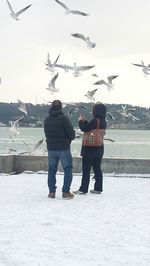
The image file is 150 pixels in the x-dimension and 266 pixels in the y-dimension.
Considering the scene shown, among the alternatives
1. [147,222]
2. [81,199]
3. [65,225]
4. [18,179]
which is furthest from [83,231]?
[18,179]

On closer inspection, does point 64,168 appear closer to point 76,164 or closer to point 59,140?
point 59,140

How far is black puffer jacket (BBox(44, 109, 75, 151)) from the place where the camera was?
9.43 m

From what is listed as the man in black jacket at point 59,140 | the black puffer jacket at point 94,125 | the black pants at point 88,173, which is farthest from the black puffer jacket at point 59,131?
the black pants at point 88,173

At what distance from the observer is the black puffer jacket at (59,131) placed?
30.9ft

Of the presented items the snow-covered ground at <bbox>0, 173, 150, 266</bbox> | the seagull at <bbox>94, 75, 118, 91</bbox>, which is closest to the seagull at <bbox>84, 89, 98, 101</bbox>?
the seagull at <bbox>94, 75, 118, 91</bbox>

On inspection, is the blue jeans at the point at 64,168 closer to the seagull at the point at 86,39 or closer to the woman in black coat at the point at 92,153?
the woman in black coat at the point at 92,153

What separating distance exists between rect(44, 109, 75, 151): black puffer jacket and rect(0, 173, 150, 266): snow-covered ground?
0.85 meters

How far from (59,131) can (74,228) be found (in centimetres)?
288

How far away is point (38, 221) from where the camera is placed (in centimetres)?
717

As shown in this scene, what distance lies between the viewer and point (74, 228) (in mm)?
6801

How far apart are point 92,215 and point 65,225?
33.9 inches

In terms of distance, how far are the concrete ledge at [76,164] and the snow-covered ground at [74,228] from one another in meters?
3.19

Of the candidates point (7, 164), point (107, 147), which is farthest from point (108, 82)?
point (107, 147)

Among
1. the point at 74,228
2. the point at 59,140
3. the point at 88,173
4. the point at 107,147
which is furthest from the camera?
the point at 107,147
